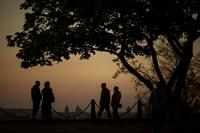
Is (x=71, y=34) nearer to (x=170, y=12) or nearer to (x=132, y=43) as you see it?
A: (x=132, y=43)

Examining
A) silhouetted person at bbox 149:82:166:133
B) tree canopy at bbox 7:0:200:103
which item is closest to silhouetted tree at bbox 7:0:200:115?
tree canopy at bbox 7:0:200:103

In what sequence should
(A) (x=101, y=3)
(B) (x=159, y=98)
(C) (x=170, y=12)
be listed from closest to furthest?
(B) (x=159, y=98) < (A) (x=101, y=3) < (C) (x=170, y=12)

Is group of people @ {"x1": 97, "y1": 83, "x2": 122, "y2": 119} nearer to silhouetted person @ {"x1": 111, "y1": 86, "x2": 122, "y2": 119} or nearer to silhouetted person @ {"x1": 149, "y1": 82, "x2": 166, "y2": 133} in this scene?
silhouetted person @ {"x1": 111, "y1": 86, "x2": 122, "y2": 119}

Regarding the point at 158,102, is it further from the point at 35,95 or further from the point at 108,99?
the point at 35,95

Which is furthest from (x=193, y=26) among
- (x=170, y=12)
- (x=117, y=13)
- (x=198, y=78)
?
(x=198, y=78)

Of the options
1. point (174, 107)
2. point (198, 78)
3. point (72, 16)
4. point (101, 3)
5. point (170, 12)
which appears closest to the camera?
point (101, 3)

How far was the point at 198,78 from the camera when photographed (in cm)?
4916

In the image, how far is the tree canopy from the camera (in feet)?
93.2

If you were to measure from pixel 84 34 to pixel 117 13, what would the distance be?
2.56 m

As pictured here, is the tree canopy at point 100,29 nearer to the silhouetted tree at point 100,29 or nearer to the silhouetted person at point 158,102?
the silhouetted tree at point 100,29

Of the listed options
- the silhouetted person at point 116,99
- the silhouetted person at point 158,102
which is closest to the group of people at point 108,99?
the silhouetted person at point 116,99

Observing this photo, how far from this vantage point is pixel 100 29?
3050 centimetres

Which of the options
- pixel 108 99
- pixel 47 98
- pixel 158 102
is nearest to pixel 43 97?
pixel 47 98

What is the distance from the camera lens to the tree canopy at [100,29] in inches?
1118
